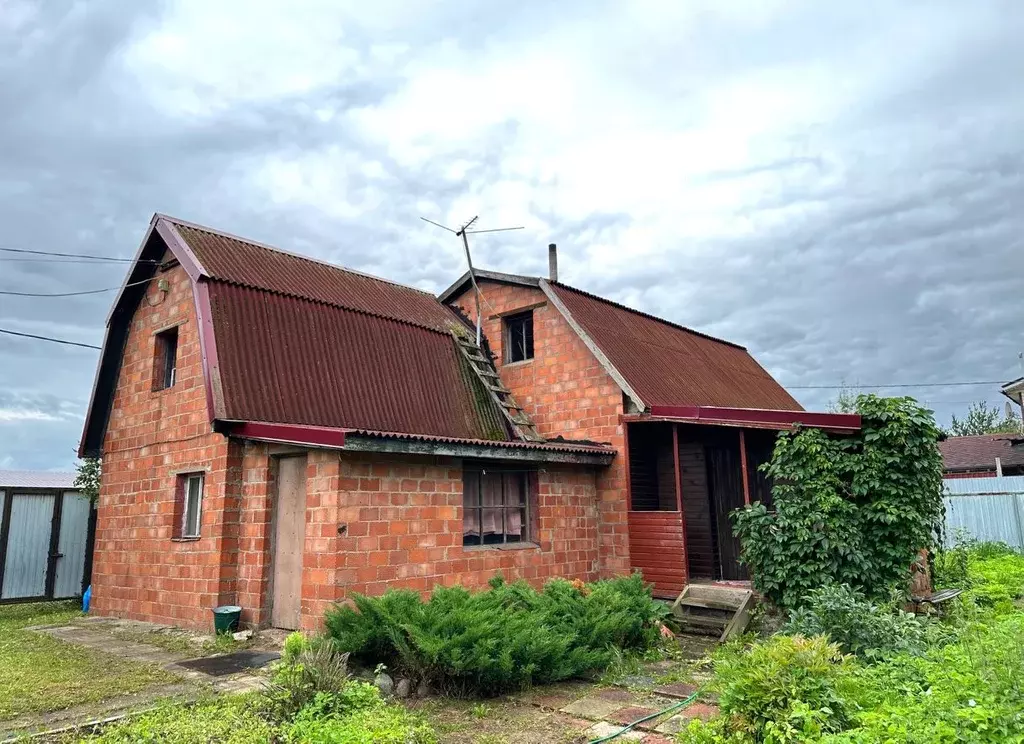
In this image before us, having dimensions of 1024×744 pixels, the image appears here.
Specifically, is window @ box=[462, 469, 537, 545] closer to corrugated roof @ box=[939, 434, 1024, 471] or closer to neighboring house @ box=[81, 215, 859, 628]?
neighboring house @ box=[81, 215, 859, 628]

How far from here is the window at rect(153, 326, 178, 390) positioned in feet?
40.9

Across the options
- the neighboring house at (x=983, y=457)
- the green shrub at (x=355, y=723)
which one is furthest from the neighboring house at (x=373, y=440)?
the neighboring house at (x=983, y=457)

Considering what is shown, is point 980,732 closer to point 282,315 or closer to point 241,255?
point 282,315

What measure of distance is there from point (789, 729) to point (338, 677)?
3.49 m

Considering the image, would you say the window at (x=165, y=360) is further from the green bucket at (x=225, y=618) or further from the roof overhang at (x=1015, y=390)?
the roof overhang at (x=1015, y=390)

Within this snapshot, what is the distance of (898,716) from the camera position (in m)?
4.65

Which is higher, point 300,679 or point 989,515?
point 989,515

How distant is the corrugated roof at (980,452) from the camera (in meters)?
29.0

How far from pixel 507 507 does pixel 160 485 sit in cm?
573

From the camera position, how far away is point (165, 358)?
12719 mm

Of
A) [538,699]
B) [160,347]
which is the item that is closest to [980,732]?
[538,699]

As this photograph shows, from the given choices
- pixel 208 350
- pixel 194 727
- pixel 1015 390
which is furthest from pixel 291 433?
pixel 1015 390

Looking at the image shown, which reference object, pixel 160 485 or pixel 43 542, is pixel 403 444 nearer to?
pixel 160 485

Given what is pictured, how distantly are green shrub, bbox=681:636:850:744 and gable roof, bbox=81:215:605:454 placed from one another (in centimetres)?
539
